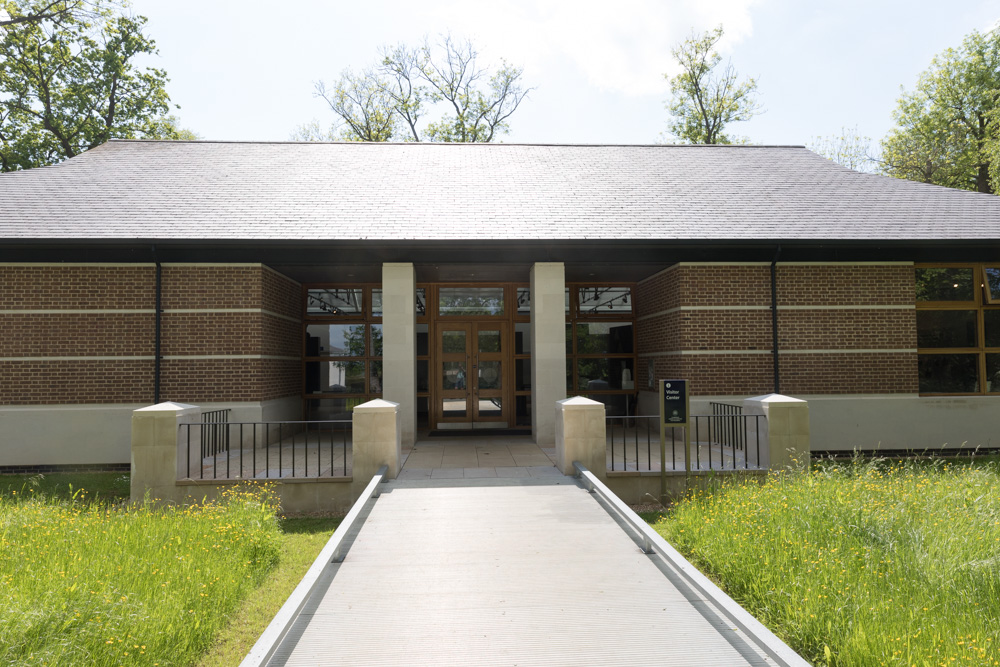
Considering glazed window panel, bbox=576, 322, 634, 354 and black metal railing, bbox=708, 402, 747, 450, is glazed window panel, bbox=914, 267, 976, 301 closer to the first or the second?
black metal railing, bbox=708, 402, 747, 450

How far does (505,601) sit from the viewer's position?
4.23 metres

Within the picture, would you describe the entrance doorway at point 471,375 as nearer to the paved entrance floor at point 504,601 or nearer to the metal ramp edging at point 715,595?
the metal ramp edging at point 715,595

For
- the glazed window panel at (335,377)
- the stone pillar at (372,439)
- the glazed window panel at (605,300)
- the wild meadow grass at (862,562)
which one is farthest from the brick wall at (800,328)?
the glazed window panel at (335,377)

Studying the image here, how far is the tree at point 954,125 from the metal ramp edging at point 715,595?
1211 inches

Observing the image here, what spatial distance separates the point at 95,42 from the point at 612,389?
81.8ft

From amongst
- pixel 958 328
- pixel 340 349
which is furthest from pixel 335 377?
pixel 958 328

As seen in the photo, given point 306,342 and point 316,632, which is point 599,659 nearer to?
point 316,632

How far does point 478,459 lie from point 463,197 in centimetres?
559

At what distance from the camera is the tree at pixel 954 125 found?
2758cm

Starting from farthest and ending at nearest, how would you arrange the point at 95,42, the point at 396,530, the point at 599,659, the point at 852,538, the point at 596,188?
1. the point at 95,42
2. the point at 596,188
3. the point at 396,530
4. the point at 852,538
5. the point at 599,659

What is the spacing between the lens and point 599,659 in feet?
11.2

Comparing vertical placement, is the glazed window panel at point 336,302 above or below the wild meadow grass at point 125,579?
above

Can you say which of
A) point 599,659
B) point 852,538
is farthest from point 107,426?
point 852,538

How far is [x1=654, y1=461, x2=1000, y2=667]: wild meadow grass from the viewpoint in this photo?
142 inches
